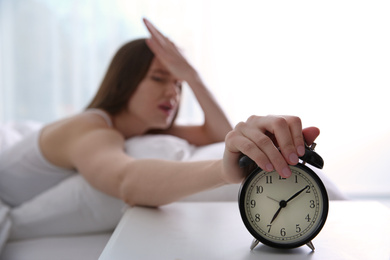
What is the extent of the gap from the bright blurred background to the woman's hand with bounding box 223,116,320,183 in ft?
8.55

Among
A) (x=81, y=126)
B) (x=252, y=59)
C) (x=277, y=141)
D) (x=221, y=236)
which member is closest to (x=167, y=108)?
(x=81, y=126)

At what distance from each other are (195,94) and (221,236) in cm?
127

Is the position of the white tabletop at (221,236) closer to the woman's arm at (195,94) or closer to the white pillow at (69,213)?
the white pillow at (69,213)

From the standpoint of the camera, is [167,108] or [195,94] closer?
[167,108]

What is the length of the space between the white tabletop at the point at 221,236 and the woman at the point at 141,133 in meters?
0.09

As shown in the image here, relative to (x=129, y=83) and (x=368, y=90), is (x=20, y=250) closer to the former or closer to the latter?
(x=129, y=83)

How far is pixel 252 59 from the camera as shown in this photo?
3639mm

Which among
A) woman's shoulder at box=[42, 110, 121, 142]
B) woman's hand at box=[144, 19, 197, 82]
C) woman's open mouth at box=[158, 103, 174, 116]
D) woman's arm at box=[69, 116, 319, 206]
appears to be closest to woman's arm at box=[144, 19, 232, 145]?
woman's hand at box=[144, 19, 197, 82]

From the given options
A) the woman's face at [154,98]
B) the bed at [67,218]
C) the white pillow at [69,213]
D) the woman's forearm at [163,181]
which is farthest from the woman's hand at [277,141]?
the woman's face at [154,98]

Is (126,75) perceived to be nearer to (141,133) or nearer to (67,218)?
(141,133)

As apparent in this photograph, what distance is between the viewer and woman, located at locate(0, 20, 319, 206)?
0.88m

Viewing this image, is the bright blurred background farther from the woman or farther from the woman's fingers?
the woman's fingers

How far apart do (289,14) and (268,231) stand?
9.63 ft

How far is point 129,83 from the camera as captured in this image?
206 cm
